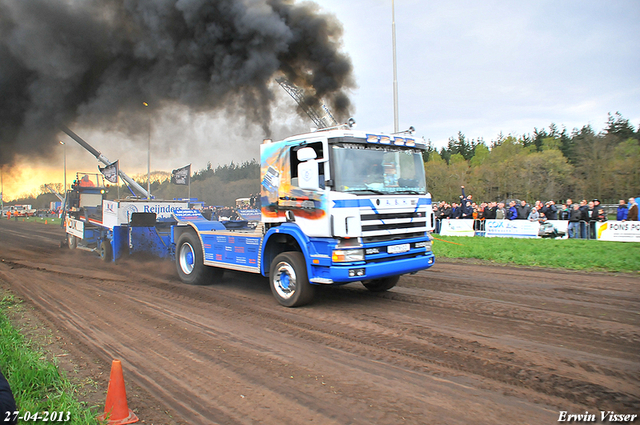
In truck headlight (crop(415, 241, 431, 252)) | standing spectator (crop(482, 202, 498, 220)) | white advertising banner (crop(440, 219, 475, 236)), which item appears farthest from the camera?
white advertising banner (crop(440, 219, 475, 236))

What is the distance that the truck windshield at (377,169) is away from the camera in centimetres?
637

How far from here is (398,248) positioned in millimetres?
6699

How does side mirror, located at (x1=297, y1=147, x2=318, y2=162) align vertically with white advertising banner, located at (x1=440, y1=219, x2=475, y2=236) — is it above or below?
above

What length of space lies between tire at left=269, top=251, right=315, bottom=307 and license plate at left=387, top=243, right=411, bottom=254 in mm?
1358

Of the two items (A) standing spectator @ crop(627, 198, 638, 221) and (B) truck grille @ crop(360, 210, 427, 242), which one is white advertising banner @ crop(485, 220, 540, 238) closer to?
(A) standing spectator @ crop(627, 198, 638, 221)

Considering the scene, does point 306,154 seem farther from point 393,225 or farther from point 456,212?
point 456,212

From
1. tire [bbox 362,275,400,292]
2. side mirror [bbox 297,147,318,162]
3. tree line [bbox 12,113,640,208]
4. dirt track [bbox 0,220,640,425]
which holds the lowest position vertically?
dirt track [bbox 0,220,640,425]

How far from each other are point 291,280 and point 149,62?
11581 mm

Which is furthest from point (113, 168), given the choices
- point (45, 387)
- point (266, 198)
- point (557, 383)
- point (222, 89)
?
point (557, 383)

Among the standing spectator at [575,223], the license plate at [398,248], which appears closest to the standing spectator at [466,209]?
the standing spectator at [575,223]

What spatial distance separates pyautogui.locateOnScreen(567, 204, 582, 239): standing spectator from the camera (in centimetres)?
1584

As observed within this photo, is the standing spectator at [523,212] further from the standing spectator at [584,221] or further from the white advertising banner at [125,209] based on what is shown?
the white advertising banner at [125,209]

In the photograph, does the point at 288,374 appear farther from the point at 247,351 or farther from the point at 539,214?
the point at 539,214

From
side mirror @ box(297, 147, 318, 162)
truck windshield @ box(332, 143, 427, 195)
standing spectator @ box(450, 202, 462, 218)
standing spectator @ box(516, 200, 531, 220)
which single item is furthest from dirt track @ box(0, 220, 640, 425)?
standing spectator @ box(450, 202, 462, 218)
